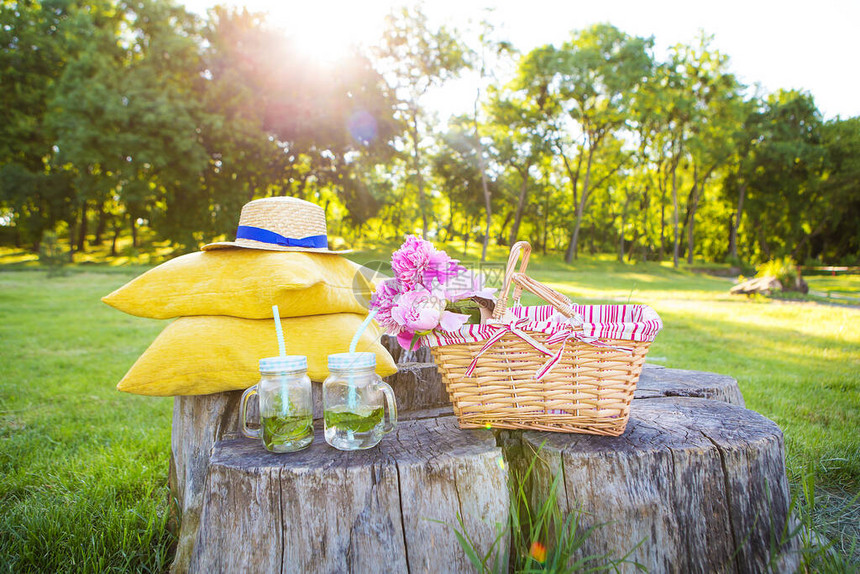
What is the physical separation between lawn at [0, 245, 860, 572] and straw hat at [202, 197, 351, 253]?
56 centimetres

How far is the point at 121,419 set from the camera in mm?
3668

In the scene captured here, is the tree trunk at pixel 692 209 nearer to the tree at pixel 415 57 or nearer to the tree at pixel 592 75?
the tree at pixel 592 75

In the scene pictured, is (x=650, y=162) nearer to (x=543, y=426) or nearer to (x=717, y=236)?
(x=717, y=236)

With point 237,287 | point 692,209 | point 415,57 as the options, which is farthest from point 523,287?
point 692,209

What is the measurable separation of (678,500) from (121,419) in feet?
12.8

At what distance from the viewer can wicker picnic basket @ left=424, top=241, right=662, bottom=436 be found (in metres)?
1.50

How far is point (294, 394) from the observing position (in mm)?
1550

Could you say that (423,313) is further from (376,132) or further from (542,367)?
(376,132)

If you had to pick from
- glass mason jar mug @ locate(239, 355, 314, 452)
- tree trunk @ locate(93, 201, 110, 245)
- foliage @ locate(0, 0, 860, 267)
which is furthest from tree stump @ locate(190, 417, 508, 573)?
tree trunk @ locate(93, 201, 110, 245)

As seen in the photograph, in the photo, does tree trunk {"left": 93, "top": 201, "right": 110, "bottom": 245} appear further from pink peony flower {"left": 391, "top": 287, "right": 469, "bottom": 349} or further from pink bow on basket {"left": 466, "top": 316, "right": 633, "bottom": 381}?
pink bow on basket {"left": 466, "top": 316, "right": 633, "bottom": 381}

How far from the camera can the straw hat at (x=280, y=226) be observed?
2.11 metres

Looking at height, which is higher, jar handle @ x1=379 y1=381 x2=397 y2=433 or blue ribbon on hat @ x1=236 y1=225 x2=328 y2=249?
blue ribbon on hat @ x1=236 y1=225 x2=328 y2=249

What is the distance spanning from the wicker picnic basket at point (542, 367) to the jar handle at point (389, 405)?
8.2 inches

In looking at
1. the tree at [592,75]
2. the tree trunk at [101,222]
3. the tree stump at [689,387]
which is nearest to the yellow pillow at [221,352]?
the tree stump at [689,387]
